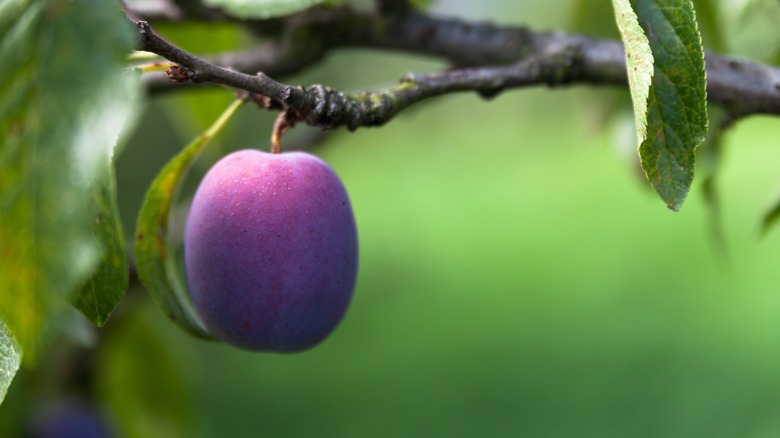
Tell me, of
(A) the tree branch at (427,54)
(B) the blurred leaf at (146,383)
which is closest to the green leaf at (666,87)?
(A) the tree branch at (427,54)

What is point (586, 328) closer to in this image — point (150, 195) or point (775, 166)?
point (775, 166)

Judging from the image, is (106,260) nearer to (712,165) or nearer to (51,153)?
(51,153)

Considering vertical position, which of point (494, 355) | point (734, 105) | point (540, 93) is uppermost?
point (540, 93)

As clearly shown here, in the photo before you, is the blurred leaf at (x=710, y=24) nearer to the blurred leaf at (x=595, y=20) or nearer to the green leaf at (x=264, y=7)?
the blurred leaf at (x=595, y=20)

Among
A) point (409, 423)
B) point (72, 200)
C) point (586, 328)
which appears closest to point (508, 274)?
point (586, 328)

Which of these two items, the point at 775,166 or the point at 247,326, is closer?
the point at 247,326

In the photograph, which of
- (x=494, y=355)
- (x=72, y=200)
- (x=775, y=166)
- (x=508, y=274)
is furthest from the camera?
(x=508, y=274)

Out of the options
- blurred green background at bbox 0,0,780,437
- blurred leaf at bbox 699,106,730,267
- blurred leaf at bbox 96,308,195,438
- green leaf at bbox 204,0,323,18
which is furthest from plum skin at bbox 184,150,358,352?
blurred leaf at bbox 96,308,195,438

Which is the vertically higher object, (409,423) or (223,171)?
(223,171)
